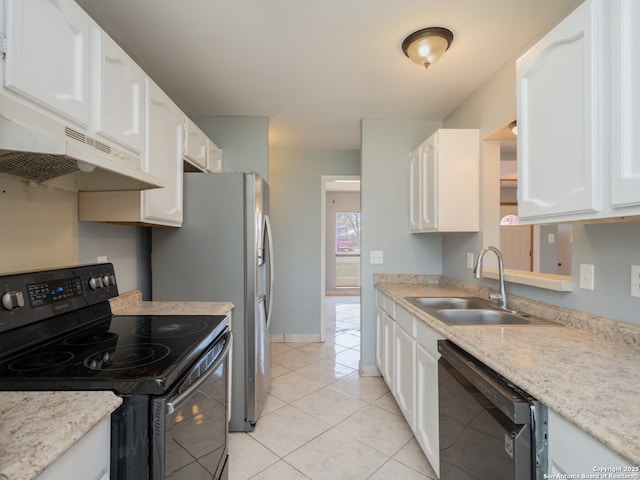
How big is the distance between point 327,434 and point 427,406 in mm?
785

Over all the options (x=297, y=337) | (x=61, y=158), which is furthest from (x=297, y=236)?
(x=61, y=158)

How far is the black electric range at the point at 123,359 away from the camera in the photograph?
0.86m

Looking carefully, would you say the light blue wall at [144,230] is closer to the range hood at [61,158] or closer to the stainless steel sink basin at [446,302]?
the range hood at [61,158]

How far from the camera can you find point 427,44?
1.76m

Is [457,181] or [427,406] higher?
[457,181]

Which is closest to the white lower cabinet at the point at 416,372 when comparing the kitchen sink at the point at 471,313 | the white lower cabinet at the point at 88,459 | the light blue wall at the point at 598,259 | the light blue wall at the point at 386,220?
the kitchen sink at the point at 471,313

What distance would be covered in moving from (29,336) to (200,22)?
1658mm

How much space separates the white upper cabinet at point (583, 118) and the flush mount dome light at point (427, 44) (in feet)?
1.90

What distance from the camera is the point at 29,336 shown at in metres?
1.13

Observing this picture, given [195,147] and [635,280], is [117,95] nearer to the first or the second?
[195,147]

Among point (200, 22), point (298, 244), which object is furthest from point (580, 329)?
point (298, 244)

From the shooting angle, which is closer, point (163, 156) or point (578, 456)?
point (578, 456)

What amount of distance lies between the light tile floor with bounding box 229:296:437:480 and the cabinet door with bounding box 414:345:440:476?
211 millimetres

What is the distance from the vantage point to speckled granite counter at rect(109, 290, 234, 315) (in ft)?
5.78
